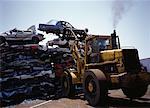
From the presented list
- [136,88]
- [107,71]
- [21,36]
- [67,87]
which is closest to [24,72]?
[21,36]

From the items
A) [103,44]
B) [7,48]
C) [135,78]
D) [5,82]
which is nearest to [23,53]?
[7,48]

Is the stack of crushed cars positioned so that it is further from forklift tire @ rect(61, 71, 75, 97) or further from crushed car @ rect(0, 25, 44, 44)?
forklift tire @ rect(61, 71, 75, 97)

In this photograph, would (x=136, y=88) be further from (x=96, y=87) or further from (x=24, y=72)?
(x=24, y=72)

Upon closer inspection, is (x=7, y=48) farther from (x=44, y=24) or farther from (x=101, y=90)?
(x=101, y=90)

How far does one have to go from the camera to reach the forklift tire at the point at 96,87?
8828 millimetres

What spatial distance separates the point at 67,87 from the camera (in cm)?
1227

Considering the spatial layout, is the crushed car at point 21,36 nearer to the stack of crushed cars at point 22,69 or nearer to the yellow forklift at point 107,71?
the stack of crushed cars at point 22,69

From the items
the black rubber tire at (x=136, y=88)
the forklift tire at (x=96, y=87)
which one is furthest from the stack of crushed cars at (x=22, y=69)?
the black rubber tire at (x=136, y=88)

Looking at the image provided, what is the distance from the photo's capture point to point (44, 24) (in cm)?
1742

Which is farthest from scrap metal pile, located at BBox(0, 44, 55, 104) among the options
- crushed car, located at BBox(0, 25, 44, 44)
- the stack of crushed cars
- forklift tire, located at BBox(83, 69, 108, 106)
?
forklift tire, located at BBox(83, 69, 108, 106)

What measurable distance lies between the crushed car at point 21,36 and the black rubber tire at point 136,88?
339 inches

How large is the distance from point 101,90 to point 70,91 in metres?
3.49

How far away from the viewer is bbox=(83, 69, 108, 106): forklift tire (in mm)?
8828

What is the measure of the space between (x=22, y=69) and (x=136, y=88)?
7.56 meters
